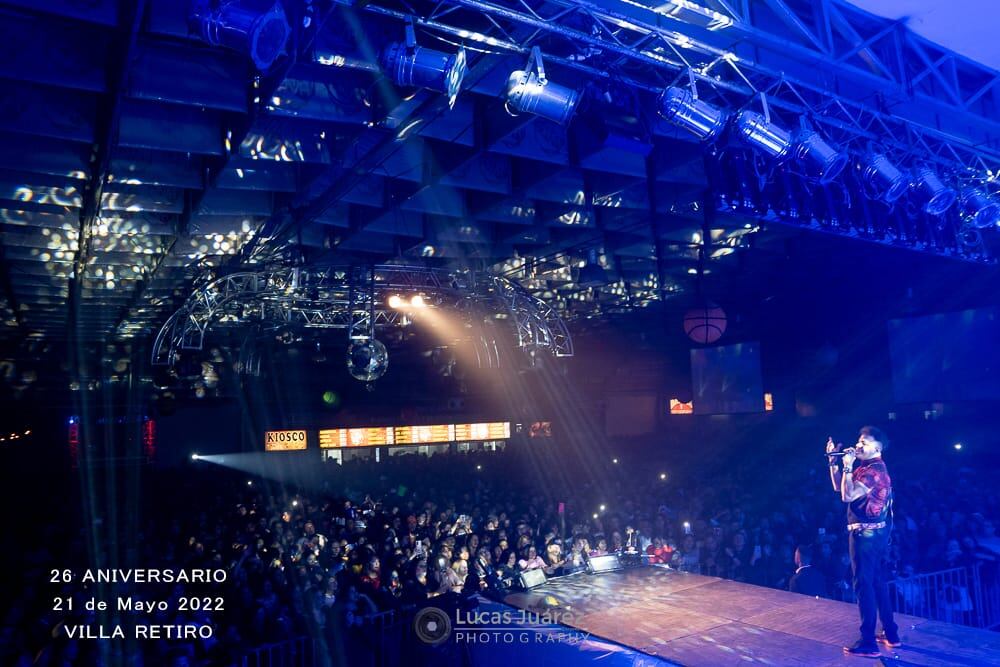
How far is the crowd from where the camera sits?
5902 mm

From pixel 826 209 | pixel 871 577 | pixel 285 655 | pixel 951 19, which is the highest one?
pixel 951 19

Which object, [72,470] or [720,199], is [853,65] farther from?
[72,470]

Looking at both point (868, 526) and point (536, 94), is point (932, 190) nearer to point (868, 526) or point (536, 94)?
point (868, 526)

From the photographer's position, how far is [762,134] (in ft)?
14.4

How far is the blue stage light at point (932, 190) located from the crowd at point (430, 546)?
174 inches

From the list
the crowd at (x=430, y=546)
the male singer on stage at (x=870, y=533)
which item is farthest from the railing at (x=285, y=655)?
the male singer on stage at (x=870, y=533)

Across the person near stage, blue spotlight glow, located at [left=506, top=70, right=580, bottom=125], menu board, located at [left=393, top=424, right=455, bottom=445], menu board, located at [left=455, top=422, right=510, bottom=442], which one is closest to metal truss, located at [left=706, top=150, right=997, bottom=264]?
blue spotlight glow, located at [left=506, top=70, right=580, bottom=125]

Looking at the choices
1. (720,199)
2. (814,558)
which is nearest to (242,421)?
(814,558)

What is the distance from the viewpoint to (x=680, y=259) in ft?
31.1

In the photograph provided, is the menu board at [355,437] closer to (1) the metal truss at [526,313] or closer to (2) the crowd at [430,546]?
(2) the crowd at [430,546]

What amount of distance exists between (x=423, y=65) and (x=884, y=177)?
3.96 m

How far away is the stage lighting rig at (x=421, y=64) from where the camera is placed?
3336mm

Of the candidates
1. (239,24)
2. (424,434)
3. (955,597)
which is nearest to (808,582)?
(955,597)

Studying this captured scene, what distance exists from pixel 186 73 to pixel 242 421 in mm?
15046
